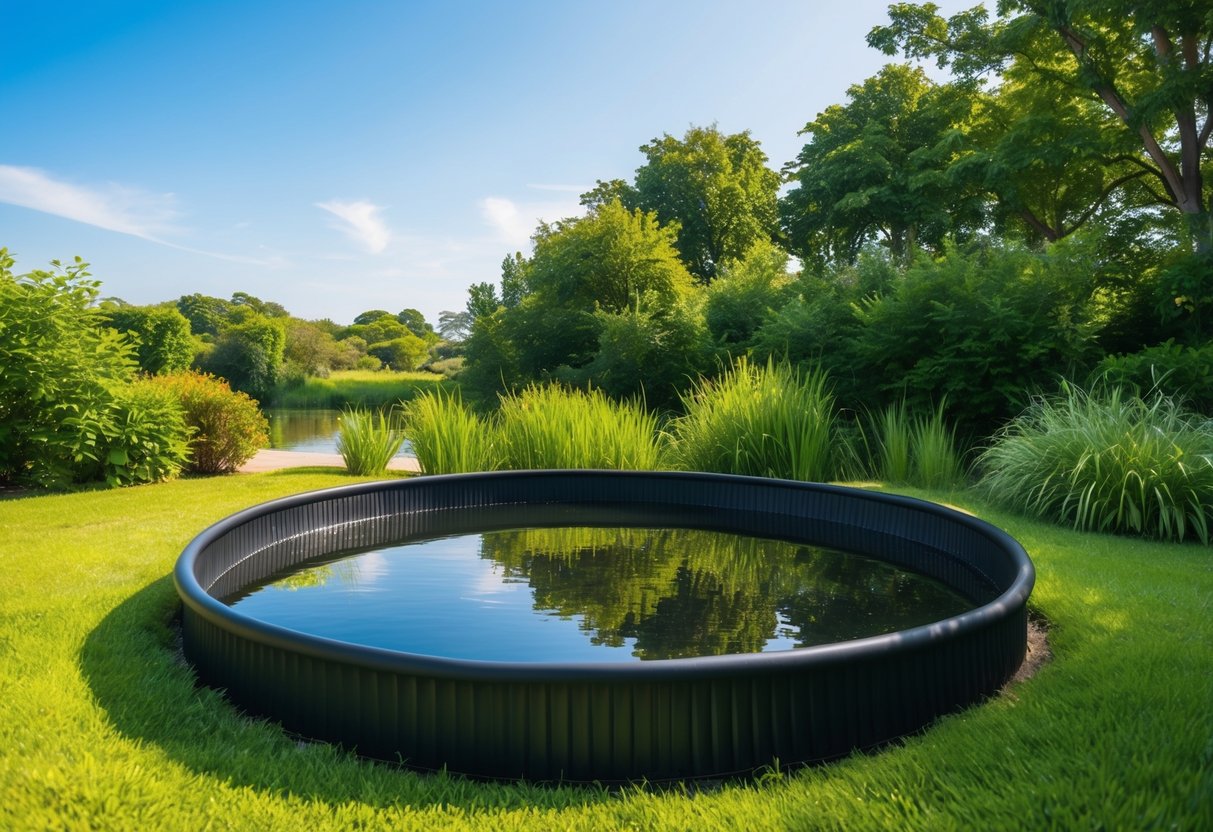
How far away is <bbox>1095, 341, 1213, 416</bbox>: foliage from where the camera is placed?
6.93 m

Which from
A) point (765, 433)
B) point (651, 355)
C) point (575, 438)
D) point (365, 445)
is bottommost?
point (365, 445)

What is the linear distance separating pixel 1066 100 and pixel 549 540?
16895mm

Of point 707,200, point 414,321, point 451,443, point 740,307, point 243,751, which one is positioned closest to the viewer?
point 243,751

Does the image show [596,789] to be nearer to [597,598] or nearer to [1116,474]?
[597,598]

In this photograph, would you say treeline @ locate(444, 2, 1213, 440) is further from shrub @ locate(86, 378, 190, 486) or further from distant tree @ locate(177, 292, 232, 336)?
distant tree @ locate(177, 292, 232, 336)

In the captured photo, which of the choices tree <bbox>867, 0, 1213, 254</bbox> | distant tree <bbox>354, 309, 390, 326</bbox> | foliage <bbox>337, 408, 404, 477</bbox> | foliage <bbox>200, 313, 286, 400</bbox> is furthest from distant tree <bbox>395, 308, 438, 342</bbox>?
foliage <bbox>337, 408, 404, 477</bbox>

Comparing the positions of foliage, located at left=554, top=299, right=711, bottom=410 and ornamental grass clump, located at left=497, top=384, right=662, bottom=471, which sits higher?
foliage, located at left=554, top=299, right=711, bottom=410

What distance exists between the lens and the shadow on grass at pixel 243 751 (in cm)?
216

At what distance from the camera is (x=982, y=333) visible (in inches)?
334

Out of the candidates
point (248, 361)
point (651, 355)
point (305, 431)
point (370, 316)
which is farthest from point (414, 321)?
point (651, 355)

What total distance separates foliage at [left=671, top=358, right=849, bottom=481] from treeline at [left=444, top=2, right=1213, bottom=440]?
162 centimetres

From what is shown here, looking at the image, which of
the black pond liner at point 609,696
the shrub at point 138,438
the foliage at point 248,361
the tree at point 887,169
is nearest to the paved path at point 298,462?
the shrub at point 138,438

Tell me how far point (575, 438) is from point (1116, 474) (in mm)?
4562

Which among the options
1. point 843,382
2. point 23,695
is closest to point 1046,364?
point 843,382
